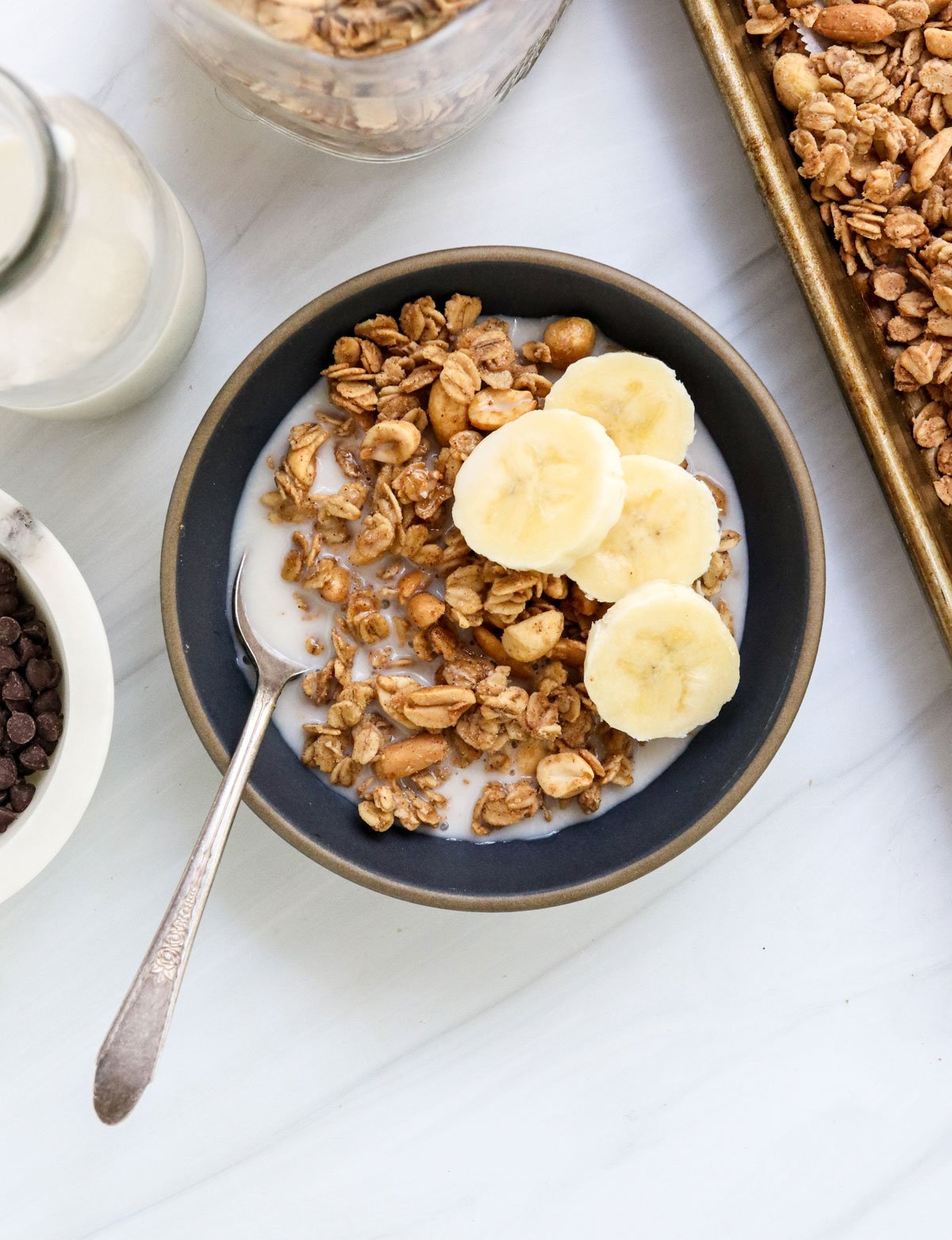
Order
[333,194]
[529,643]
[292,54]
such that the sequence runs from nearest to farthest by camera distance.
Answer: [292,54] → [529,643] → [333,194]

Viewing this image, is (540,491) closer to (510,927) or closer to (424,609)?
(424,609)

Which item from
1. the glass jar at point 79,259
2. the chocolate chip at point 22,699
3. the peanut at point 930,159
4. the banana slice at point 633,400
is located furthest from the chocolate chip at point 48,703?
the peanut at point 930,159

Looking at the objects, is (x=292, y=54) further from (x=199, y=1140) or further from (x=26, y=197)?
(x=199, y=1140)

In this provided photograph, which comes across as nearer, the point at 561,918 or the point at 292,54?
the point at 292,54

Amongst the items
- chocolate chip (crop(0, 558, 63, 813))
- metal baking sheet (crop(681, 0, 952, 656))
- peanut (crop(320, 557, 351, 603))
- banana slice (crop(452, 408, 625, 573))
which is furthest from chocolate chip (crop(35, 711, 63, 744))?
metal baking sheet (crop(681, 0, 952, 656))

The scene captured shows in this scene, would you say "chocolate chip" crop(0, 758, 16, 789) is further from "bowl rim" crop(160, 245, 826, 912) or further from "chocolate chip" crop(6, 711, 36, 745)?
"bowl rim" crop(160, 245, 826, 912)

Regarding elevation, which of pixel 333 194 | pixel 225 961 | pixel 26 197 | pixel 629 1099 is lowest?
pixel 629 1099

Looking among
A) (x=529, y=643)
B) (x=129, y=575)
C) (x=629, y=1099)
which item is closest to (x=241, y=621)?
(x=129, y=575)
